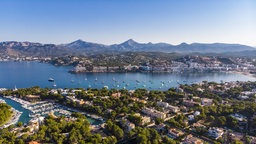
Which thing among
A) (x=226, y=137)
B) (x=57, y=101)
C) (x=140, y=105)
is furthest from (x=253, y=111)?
(x=57, y=101)

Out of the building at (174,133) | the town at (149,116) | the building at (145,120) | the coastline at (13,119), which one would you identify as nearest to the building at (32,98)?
the town at (149,116)

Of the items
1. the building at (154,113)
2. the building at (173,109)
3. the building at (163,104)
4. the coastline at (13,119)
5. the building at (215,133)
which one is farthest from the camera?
the building at (163,104)

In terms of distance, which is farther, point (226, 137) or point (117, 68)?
point (117, 68)

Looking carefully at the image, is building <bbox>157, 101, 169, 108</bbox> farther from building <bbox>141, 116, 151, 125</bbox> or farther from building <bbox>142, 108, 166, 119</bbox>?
building <bbox>141, 116, 151, 125</bbox>

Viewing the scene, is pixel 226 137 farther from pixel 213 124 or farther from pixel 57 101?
pixel 57 101

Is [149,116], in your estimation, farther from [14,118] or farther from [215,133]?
[14,118]

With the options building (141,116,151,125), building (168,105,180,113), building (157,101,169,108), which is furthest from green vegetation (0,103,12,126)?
building (168,105,180,113)

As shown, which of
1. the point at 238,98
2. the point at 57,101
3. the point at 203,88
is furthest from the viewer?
the point at 203,88

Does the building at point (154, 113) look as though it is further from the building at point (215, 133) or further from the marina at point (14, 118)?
the marina at point (14, 118)

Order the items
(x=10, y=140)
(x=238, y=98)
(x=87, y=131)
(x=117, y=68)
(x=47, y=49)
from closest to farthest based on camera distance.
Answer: (x=10, y=140)
(x=87, y=131)
(x=238, y=98)
(x=117, y=68)
(x=47, y=49)
